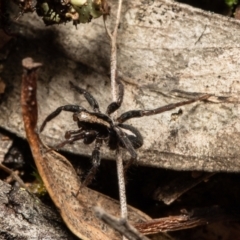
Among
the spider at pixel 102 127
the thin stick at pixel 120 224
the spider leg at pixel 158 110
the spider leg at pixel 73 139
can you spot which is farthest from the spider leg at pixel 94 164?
the thin stick at pixel 120 224

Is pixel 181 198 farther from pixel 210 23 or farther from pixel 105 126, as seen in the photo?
pixel 210 23

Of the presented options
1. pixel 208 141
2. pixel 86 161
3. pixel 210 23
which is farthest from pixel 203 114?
pixel 86 161

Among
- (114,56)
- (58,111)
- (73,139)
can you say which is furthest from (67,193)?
(114,56)

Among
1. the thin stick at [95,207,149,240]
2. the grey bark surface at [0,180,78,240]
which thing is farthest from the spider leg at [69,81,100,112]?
the thin stick at [95,207,149,240]

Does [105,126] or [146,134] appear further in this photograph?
[105,126]

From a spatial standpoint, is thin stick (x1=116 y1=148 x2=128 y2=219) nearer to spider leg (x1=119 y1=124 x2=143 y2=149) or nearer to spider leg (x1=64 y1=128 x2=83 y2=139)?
spider leg (x1=119 y1=124 x2=143 y2=149)

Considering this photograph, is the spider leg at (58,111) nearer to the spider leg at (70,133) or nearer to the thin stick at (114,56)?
the spider leg at (70,133)
